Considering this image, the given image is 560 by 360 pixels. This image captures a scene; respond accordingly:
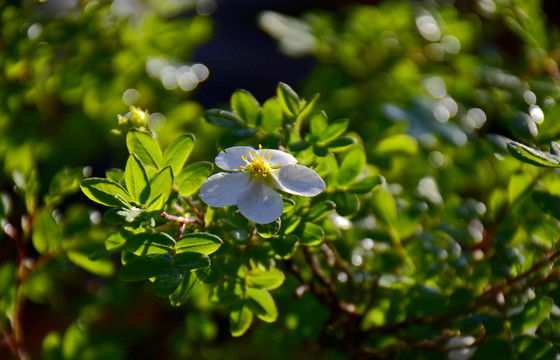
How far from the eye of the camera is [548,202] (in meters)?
0.65

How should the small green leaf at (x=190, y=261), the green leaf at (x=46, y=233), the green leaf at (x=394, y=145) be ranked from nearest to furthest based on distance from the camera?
1. the small green leaf at (x=190, y=261)
2. the green leaf at (x=46, y=233)
3. the green leaf at (x=394, y=145)

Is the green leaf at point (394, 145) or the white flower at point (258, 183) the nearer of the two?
the white flower at point (258, 183)

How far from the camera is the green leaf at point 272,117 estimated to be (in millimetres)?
640

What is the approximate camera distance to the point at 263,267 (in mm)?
588

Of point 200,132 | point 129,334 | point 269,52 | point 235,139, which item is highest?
point 235,139

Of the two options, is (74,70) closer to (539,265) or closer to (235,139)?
(235,139)

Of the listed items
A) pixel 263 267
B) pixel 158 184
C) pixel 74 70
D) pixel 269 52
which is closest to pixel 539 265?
pixel 263 267

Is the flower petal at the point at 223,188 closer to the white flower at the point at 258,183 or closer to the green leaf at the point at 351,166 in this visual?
the white flower at the point at 258,183

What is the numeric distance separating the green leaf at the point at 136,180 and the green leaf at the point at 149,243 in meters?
0.04

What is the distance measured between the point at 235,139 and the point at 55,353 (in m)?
0.55

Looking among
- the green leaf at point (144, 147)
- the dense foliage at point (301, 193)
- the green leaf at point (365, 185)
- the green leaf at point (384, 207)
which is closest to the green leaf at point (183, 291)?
the dense foliage at point (301, 193)

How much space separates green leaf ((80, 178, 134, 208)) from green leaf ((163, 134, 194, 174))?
61 millimetres

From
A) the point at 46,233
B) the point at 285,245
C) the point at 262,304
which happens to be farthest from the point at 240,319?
the point at 46,233

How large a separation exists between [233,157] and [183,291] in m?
0.16
